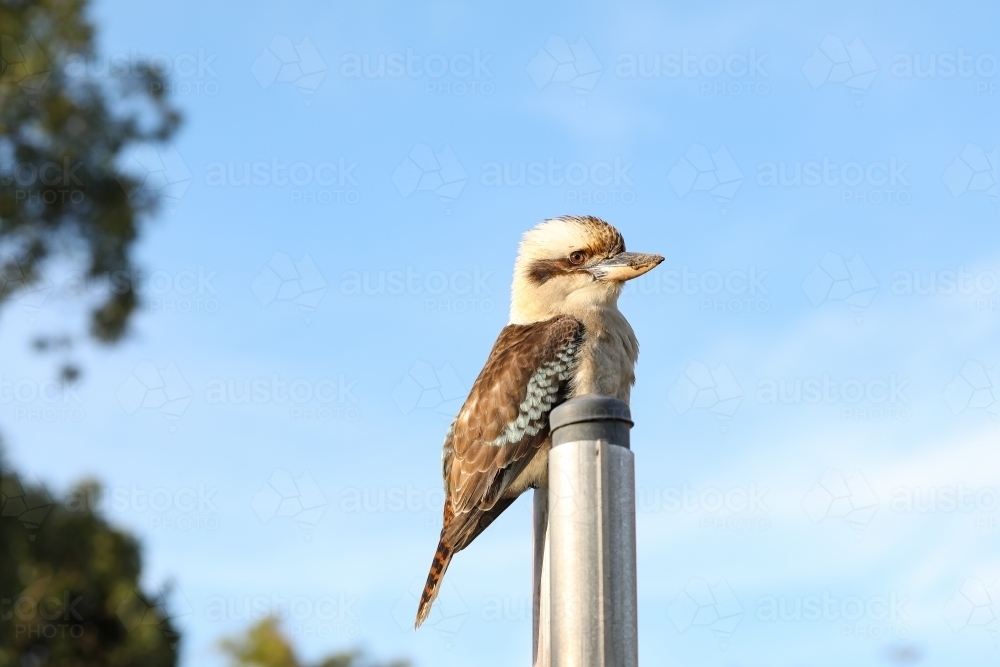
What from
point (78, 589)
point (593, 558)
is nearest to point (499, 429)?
point (593, 558)

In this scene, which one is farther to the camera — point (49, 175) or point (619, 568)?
point (49, 175)

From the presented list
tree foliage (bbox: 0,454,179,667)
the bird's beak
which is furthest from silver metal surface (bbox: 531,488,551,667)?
tree foliage (bbox: 0,454,179,667)

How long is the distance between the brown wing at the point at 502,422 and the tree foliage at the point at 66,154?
272 inches

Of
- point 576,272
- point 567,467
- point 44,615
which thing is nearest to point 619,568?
point 567,467

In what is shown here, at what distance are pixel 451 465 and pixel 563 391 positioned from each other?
0.56 meters

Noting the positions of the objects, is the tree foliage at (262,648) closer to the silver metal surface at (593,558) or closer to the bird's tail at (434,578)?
the bird's tail at (434,578)

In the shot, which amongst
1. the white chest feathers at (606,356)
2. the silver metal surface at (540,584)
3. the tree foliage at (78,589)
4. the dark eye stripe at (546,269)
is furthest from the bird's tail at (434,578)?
the tree foliage at (78,589)

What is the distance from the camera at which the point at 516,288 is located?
5.91m

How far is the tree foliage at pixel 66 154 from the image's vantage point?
1075 centimetres

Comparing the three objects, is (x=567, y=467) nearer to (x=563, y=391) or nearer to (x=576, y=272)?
(x=563, y=391)

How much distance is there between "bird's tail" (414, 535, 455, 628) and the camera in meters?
4.33

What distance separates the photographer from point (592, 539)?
2633mm

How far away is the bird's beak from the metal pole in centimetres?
252

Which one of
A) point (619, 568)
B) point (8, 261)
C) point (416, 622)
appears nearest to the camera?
point (619, 568)
